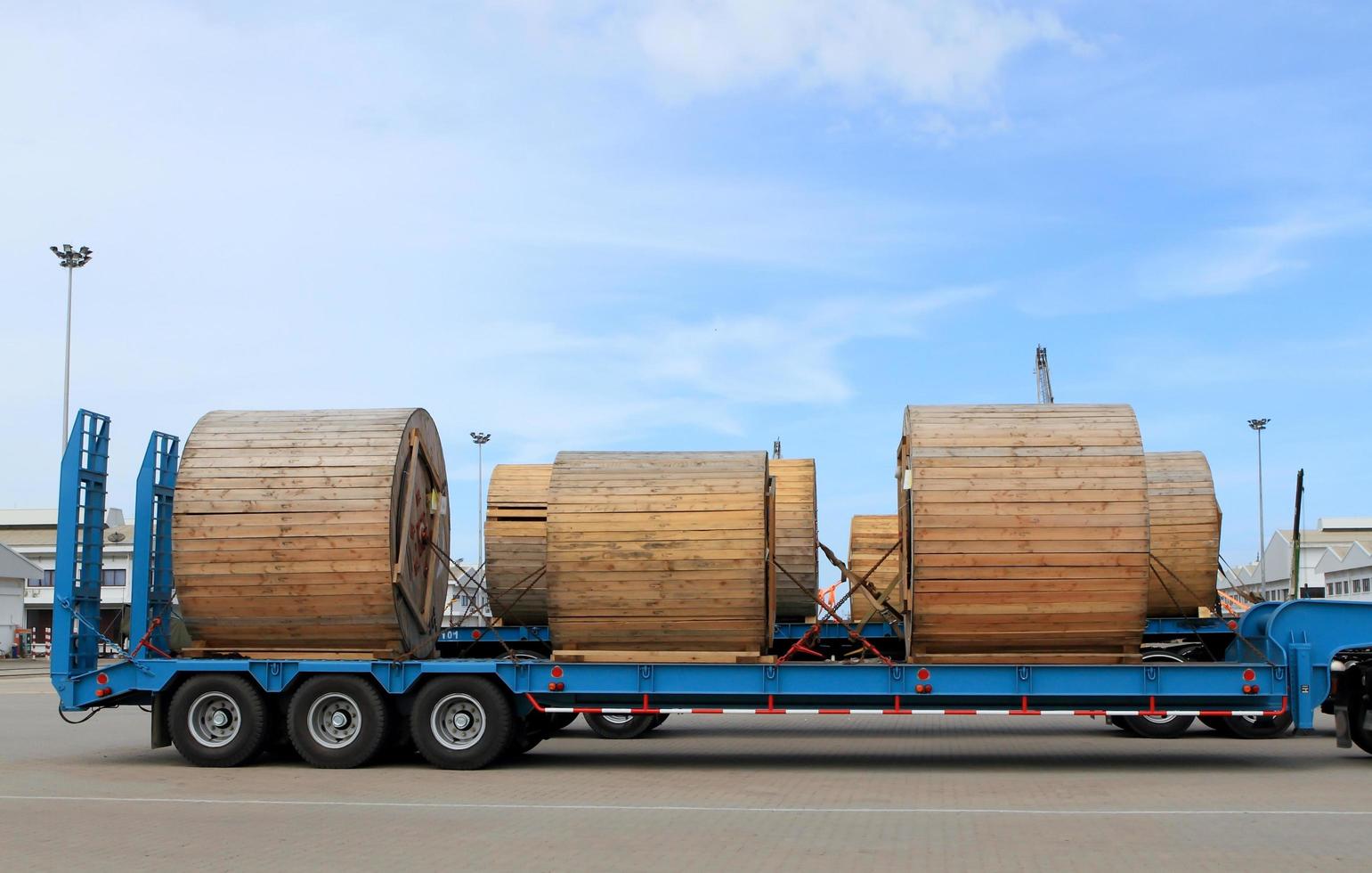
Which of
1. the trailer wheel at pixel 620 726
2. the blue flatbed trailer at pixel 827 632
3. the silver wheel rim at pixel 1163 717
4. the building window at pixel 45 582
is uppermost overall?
the building window at pixel 45 582

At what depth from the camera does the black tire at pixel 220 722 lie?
14.5 m

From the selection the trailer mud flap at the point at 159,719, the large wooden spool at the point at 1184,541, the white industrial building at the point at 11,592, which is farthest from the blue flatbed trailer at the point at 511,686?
the white industrial building at the point at 11,592

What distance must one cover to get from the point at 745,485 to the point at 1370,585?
161 feet

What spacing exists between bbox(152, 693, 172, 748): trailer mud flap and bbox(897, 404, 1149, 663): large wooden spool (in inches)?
315

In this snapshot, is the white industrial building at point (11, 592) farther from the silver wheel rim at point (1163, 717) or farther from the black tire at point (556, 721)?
the silver wheel rim at point (1163, 717)

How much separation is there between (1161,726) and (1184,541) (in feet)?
9.93

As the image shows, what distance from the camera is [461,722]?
14.4 metres

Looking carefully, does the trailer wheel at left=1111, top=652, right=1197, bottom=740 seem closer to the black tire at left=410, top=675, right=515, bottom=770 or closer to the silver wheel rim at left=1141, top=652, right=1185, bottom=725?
the silver wheel rim at left=1141, top=652, right=1185, bottom=725

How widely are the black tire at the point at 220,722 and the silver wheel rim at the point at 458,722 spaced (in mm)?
1848

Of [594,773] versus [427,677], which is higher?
[427,677]

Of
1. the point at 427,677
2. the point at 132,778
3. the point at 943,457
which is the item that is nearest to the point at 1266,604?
the point at 943,457

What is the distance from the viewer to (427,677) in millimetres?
14445

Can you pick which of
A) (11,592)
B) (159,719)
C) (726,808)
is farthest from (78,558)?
(11,592)

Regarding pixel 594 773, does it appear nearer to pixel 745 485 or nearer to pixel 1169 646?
pixel 745 485
